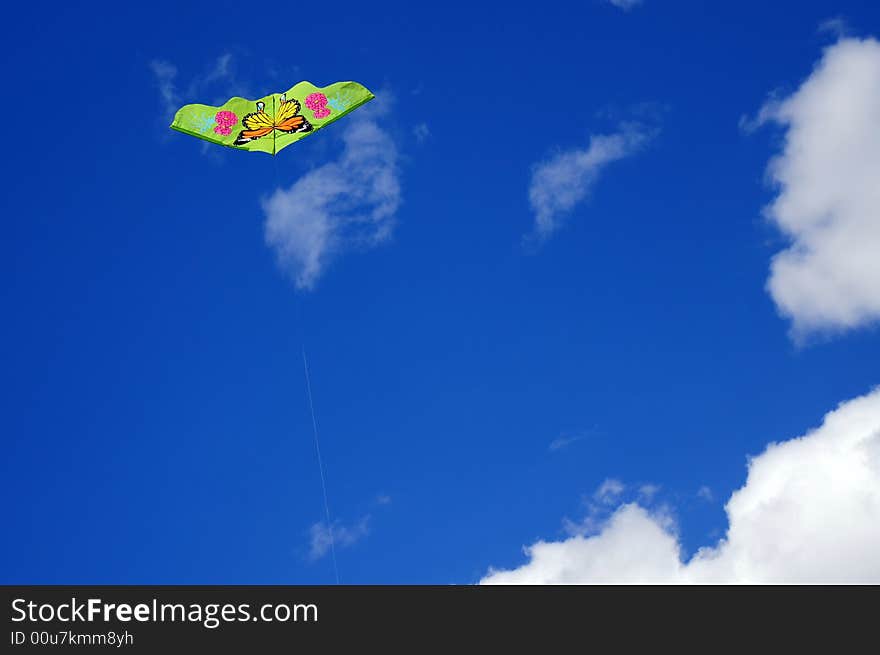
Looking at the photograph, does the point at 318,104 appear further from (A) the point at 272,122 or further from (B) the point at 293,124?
(A) the point at 272,122

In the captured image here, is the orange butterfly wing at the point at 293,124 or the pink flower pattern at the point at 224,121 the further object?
the pink flower pattern at the point at 224,121

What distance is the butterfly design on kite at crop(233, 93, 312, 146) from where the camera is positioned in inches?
1219

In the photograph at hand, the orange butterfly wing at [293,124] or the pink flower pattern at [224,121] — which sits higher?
the pink flower pattern at [224,121]

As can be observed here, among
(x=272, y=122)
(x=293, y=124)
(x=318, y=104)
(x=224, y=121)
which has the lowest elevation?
(x=293, y=124)

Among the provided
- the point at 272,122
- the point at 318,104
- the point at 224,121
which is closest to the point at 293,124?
the point at 272,122

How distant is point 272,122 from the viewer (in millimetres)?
31141

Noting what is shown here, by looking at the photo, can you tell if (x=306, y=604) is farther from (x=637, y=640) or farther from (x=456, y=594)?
(x=637, y=640)

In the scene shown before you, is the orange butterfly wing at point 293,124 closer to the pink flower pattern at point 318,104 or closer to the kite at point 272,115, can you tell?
the kite at point 272,115

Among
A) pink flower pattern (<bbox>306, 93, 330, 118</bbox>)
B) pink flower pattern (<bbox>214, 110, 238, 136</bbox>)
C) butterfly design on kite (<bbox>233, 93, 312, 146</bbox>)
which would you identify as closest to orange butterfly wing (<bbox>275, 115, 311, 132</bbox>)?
butterfly design on kite (<bbox>233, 93, 312, 146</bbox>)

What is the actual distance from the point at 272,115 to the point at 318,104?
1.77m

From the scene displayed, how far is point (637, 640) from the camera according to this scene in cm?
1527

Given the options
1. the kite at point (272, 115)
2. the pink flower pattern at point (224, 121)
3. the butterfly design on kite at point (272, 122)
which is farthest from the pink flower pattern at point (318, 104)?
the pink flower pattern at point (224, 121)

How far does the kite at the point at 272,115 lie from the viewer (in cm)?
3094

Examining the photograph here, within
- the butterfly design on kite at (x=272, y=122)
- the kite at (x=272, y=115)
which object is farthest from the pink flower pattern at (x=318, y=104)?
the butterfly design on kite at (x=272, y=122)
